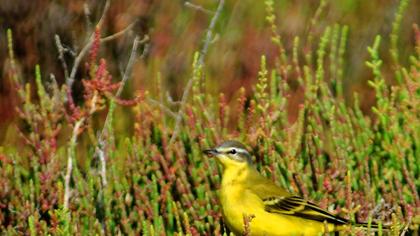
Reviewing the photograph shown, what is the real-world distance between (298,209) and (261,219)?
0.20 metres

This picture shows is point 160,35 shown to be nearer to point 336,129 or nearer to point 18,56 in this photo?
point 18,56

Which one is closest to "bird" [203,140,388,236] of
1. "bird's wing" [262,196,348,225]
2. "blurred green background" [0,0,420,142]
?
"bird's wing" [262,196,348,225]

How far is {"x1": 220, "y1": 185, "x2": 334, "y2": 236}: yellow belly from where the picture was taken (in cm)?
500

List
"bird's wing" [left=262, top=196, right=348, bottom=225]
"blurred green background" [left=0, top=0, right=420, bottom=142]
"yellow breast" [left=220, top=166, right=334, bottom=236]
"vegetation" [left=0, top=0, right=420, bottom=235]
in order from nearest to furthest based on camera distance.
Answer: "bird's wing" [left=262, top=196, right=348, bottom=225]
"yellow breast" [left=220, top=166, right=334, bottom=236]
"vegetation" [left=0, top=0, right=420, bottom=235]
"blurred green background" [left=0, top=0, right=420, bottom=142]

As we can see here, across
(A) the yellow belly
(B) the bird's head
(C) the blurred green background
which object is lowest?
(A) the yellow belly

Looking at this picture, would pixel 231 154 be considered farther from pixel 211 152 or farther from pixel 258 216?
pixel 258 216

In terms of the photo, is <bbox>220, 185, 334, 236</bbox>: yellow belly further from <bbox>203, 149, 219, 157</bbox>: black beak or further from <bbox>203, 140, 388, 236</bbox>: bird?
<bbox>203, 149, 219, 157</bbox>: black beak

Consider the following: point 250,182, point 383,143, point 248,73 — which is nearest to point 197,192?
point 250,182

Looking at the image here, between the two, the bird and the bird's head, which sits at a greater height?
the bird's head

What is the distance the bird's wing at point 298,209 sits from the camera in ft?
16.0

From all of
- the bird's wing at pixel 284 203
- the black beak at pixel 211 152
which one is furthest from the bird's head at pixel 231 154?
the bird's wing at pixel 284 203

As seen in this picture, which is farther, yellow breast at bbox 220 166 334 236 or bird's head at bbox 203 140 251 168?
bird's head at bbox 203 140 251 168

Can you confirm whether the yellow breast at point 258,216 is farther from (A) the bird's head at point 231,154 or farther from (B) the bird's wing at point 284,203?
(A) the bird's head at point 231,154

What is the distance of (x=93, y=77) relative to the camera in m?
5.41
